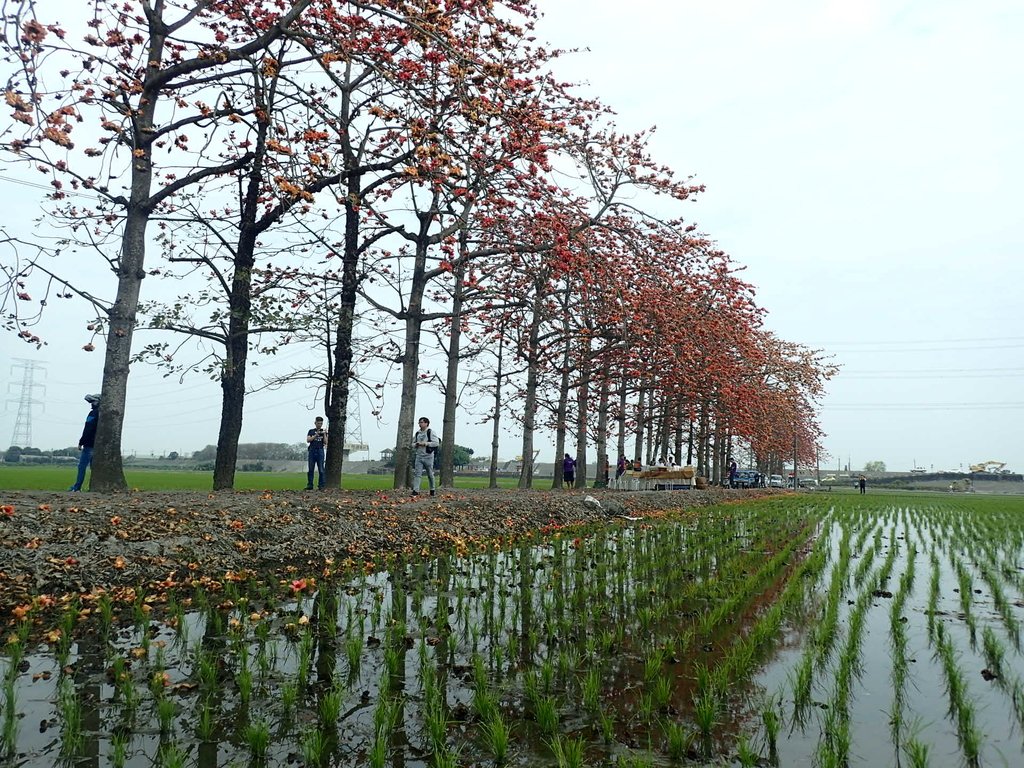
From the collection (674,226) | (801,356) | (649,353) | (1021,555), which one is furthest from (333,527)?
(801,356)

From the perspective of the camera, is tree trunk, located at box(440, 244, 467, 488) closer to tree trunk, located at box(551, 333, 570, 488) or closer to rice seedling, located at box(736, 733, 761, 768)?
tree trunk, located at box(551, 333, 570, 488)

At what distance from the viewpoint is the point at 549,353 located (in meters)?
25.2

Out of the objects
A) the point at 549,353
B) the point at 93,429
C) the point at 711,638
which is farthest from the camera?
the point at 549,353

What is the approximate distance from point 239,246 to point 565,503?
9516 mm

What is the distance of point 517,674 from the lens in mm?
4539

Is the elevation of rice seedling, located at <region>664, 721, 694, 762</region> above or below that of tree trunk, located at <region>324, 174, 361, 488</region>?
below

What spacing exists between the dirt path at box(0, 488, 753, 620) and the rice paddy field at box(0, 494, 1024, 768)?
1.85ft

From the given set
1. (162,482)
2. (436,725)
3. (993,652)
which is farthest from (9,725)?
(162,482)

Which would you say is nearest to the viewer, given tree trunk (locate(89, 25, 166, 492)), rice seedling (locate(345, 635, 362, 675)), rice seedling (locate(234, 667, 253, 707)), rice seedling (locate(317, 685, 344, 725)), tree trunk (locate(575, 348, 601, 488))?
rice seedling (locate(317, 685, 344, 725))

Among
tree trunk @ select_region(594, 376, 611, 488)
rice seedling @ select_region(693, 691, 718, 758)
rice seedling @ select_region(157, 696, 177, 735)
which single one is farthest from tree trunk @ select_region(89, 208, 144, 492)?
tree trunk @ select_region(594, 376, 611, 488)

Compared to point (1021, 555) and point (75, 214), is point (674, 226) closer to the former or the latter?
point (1021, 555)

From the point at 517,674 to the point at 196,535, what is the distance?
5139 mm

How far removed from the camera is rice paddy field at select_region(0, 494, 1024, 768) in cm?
341

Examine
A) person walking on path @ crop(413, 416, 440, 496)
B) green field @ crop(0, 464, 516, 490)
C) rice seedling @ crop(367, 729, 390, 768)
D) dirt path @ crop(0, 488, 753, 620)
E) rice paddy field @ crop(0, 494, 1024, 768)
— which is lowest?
green field @ crop(0, 464, 516, 490)
